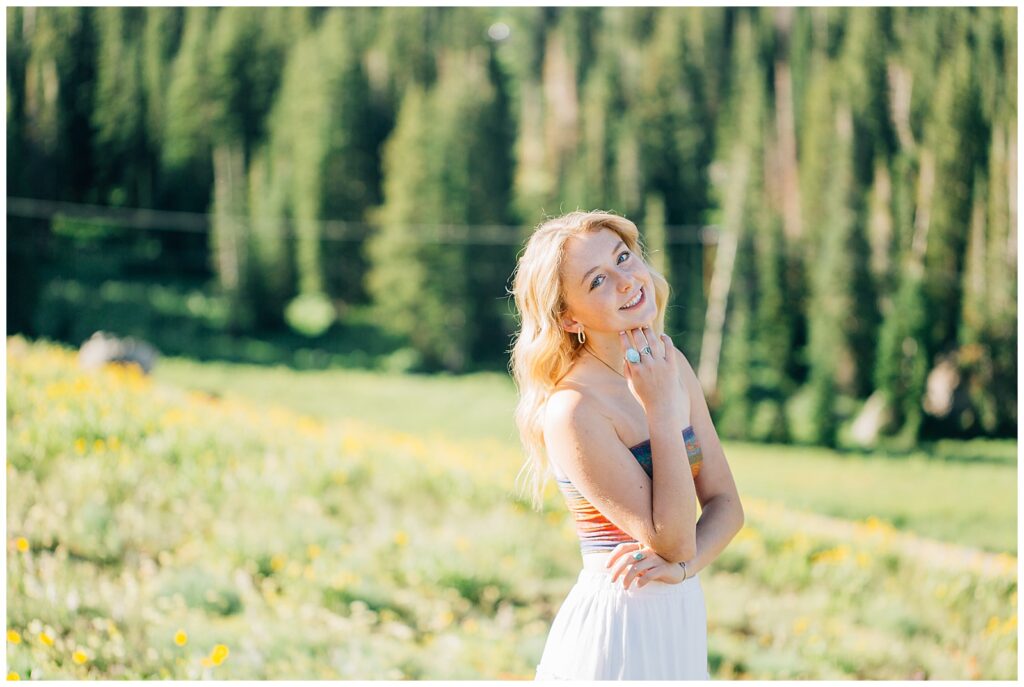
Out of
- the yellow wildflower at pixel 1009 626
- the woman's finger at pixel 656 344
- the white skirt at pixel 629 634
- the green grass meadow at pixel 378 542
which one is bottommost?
the yellow wildflower at pixel 1009 626

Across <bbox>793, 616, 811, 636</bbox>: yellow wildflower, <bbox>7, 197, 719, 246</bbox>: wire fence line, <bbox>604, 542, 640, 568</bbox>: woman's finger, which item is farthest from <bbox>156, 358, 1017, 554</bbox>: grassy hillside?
<bbox>604, 542, 640, 568</bbox>: woman's finger

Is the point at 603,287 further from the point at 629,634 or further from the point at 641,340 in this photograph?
the point at 629,634

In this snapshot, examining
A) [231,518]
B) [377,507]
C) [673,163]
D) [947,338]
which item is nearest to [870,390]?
[947,338]

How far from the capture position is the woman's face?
73.8 inches

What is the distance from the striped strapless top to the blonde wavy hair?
128 millimetres

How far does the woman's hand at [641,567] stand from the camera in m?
1.83

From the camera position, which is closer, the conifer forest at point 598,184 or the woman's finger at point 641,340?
the woman's finger at point 641,340

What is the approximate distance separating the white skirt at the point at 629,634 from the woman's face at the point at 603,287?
465 millimetres

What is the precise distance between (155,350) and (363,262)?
4.48ft

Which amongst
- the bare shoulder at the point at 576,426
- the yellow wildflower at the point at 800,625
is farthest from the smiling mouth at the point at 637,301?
the yellow wildflower at the point at 800,625

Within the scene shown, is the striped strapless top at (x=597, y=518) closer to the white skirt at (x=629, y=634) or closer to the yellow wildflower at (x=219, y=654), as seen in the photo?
the white skirt at (x=629, y=634)

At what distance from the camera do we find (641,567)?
183 cm

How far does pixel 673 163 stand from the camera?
20.7 ft

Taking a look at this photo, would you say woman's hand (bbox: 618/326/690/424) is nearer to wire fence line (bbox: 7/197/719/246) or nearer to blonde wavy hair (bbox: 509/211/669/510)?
blonde wavy hair (bbox: 509/211/669/510)
